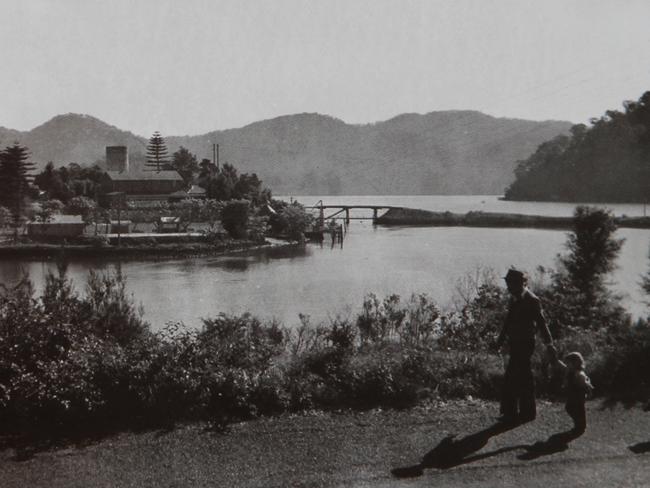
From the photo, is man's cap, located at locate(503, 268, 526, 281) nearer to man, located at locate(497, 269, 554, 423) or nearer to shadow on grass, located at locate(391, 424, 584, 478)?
man, located at locate(497, 269, 554, 423)

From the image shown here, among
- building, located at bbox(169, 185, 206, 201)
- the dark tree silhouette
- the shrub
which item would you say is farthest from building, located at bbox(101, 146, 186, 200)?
the shrub

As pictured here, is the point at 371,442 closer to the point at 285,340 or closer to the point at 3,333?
the point at 3,333

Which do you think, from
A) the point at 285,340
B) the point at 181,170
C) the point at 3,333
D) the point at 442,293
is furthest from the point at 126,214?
the point at 3,333

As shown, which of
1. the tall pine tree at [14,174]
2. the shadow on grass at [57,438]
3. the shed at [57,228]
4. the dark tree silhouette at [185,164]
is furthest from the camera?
the dark tree silhouette at [185,164]

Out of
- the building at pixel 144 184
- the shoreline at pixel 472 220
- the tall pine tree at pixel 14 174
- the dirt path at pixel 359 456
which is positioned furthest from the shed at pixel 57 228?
the dirt path at pixel 359 456

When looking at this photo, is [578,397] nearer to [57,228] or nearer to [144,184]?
[57,228]

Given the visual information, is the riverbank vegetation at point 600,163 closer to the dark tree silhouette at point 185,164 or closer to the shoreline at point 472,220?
the shoreline at point 472,220

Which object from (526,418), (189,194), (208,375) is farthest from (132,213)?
(526,418)
